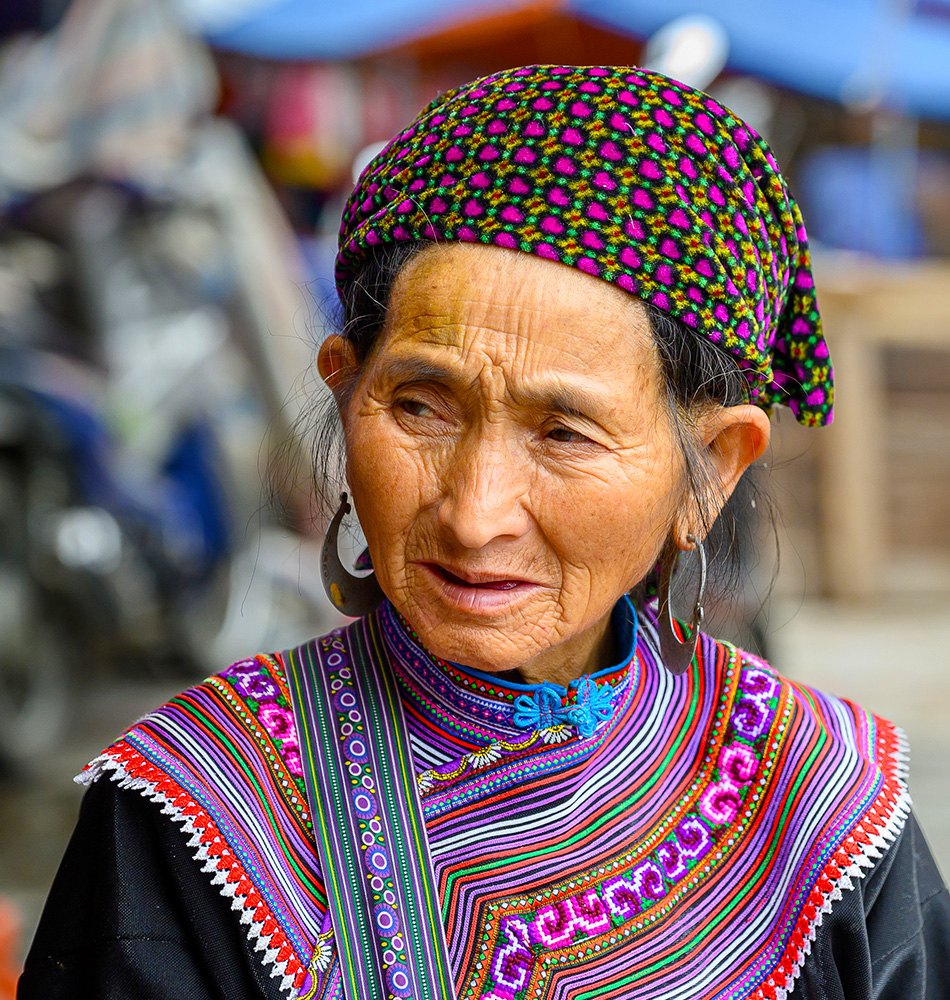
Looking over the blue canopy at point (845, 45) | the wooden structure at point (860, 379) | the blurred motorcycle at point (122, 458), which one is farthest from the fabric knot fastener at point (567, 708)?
the wooden structure at point (860, 379)

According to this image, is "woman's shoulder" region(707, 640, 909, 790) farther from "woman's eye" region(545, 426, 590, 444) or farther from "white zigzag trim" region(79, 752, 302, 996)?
"white zigzag trim" region(79, 752, 302, 996)

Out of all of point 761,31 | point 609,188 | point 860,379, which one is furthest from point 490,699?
point 860,379

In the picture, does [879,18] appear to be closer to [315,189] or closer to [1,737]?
[315,189]

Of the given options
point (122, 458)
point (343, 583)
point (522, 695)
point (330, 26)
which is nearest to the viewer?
point (522, 695)

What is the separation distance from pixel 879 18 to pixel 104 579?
5.35 m

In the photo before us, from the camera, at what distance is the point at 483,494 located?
1245mm

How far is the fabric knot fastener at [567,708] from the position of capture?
4.62 feet

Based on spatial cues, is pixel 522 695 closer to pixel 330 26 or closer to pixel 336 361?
pixel 336 361

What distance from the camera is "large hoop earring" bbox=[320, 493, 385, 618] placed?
1.49 meters

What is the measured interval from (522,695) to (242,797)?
1.15 feet

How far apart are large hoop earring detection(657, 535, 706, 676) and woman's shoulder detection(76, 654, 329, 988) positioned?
0.49 metres

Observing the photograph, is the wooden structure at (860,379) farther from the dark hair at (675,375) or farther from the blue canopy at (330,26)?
the dark hair at (675,375)

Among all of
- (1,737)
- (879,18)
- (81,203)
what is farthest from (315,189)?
(1,737)

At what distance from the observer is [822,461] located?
8.27 m
